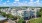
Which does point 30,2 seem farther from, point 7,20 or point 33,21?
point 7,20

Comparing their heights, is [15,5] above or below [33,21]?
above

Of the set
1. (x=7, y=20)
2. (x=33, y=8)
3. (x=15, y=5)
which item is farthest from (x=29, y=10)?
(x=7, y=20)

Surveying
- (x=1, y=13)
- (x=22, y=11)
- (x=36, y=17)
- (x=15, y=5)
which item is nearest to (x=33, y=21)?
(x=36, y=17)

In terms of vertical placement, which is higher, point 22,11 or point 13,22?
point 22,11

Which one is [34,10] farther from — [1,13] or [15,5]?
[1,13]

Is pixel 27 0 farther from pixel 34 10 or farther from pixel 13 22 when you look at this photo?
pixel 13 22

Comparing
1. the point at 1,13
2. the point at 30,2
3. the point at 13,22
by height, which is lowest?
the point at 13,22

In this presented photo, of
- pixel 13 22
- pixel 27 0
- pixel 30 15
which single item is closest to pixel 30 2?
pixel 27 0

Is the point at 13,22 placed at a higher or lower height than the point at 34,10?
lower
